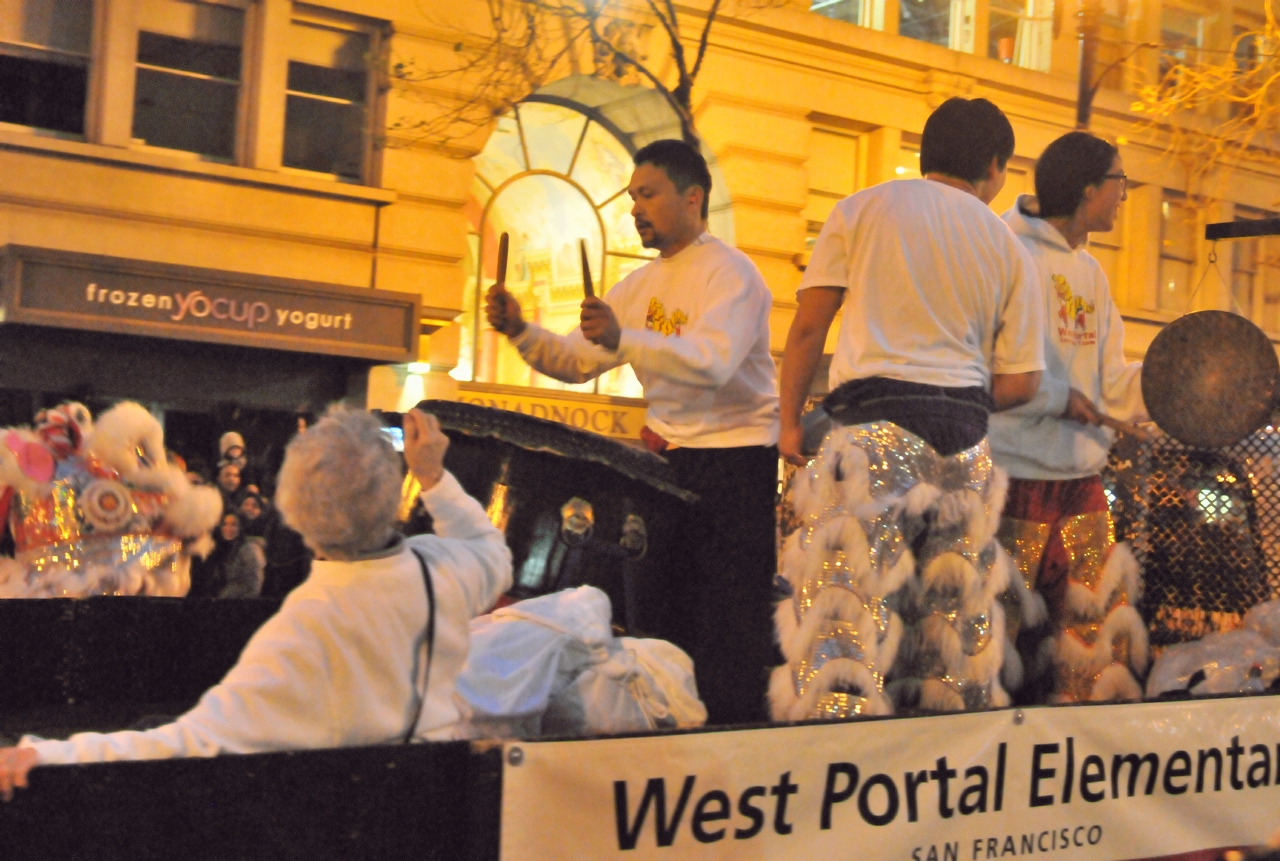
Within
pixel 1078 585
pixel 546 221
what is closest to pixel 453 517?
pixel 1078 585

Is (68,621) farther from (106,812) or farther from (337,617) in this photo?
(106,812)

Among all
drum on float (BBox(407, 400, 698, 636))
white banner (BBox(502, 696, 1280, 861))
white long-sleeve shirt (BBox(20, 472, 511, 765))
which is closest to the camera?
white banner (BBox(502, 696, 1280, 861))

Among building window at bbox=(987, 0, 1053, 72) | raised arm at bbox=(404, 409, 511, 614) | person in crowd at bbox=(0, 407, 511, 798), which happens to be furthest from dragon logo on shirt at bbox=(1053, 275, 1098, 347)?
building window at bbox=(987, 0, 1053, 72)

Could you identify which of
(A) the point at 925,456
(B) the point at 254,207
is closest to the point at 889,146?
(B) the point at 254,207

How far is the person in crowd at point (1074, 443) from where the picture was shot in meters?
4.54

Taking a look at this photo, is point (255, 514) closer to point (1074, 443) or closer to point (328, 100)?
point (1074, 443)

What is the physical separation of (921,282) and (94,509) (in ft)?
9.26

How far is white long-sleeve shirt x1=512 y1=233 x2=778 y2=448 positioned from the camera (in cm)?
428

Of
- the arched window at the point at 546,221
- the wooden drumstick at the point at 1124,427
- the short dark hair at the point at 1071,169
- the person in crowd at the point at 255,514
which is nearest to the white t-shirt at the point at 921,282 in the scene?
the wooden drumstick at the point at 1124,427

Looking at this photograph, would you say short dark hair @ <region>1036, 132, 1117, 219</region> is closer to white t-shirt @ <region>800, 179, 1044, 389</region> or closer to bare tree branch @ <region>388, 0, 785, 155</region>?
white t-shirt @ <region>800, 179, 1044, 389</region>

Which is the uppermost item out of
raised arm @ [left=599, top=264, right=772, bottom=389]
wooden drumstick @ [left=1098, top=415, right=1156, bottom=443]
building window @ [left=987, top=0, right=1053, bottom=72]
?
building window @ [left=987, top=0, right=1053, bottom=72]

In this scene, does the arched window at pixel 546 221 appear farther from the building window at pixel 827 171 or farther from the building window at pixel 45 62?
the building window at pixel 45 62

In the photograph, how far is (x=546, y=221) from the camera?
1752 cm

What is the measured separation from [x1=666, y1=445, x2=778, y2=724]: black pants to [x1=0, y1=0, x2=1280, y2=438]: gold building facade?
345 inches
